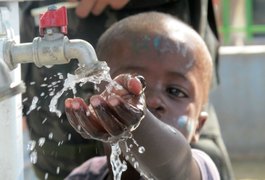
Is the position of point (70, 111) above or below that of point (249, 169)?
above

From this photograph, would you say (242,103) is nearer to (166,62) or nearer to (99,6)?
(99,6)

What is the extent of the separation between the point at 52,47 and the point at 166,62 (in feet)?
1.91

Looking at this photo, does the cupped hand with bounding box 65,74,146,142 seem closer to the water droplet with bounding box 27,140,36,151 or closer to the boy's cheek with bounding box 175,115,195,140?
the boy's cheek with bounding box 175,115,195,140

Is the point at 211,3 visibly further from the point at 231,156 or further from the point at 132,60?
the point at 231,156

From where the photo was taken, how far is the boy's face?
1.79 m

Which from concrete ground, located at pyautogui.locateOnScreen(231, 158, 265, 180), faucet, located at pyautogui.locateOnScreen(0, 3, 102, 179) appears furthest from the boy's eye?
concrete ground, located at pyautogui.locateOnScreen(231, 158, 265, 180)

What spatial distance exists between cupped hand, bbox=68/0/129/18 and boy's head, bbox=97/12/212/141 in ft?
0.56

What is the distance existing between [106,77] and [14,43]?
17 centimetres

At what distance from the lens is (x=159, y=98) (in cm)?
176

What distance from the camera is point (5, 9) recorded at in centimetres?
134

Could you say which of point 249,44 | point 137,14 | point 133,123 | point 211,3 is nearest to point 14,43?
point 133,123

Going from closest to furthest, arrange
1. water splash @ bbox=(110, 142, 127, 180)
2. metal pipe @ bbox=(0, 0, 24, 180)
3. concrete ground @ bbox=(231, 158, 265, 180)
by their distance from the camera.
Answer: metal pipe @ bbox=(0, 0, 24, 180), water splash @ bbox=(110, 142, 127, 180), concrete ground @ bbox=(231, 158, 265, 180)

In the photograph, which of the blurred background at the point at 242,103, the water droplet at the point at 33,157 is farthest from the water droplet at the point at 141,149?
the blurred background at the point at 242,103

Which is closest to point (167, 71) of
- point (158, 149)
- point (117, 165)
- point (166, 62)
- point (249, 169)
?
point (166, 62)
